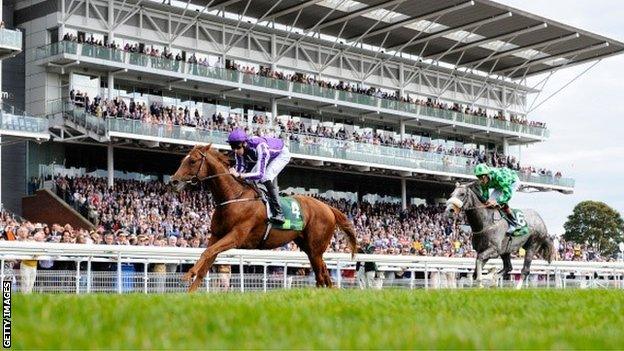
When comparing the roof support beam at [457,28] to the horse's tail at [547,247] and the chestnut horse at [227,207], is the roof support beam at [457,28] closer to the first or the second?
the horse's tail at [547,247]

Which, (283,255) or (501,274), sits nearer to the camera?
(501,274)

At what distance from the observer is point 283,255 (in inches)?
821

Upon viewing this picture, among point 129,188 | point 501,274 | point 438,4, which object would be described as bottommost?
point 501,274

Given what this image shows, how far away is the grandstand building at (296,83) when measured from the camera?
127 ft

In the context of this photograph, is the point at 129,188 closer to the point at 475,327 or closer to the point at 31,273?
the point at 31,273

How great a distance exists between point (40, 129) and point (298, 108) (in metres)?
16.2

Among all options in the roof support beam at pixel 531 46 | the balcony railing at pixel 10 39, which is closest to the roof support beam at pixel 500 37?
the roof support beam at pixel 531 46

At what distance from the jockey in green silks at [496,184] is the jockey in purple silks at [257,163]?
175 inches

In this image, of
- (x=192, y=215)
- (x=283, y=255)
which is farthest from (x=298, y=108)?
(x=283, y=255)

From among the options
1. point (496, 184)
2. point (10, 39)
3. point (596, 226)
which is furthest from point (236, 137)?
point (596, 226)

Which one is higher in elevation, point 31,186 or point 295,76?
point 295,76

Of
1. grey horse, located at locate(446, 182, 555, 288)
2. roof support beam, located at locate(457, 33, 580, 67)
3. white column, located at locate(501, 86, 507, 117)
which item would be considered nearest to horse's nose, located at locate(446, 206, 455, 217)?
grey horse, located at locate(446, 182, 555, 288)

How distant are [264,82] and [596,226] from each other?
151 feet

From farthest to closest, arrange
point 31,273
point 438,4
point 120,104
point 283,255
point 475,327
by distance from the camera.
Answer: point 438,4 < point 120,104 < point 283,255 < point 31,273 < point 475,327
